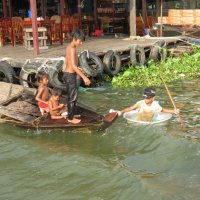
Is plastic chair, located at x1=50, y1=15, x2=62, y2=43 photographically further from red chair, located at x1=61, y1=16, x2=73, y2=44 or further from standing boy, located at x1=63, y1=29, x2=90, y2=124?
standing boy, located at x1=63, y1=29, x2=90, y2=124

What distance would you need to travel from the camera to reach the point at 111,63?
12.8 meters

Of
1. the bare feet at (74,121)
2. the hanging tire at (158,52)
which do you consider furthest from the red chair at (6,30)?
A: the bare feet at (74,121)

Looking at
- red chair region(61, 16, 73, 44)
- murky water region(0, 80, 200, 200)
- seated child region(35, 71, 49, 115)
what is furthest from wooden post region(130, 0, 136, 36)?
seated child region(35, 71, 49, 115)

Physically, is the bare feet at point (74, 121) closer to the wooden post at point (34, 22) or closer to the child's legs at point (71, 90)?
the child's legs at point (71, 90)

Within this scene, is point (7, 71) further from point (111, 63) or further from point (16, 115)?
point (111, 63)

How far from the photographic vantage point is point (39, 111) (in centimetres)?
905

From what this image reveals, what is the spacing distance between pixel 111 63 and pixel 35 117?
15.8ft

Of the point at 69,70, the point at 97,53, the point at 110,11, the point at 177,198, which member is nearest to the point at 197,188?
the point at 177,198

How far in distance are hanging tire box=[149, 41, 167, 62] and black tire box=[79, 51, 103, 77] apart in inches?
119

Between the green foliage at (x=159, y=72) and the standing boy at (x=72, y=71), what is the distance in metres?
4.75

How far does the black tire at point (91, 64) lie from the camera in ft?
38.1

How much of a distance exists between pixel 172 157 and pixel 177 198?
159 cm

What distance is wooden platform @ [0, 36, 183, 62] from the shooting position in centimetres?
1235

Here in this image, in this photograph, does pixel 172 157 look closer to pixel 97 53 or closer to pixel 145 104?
pixel 145 104
